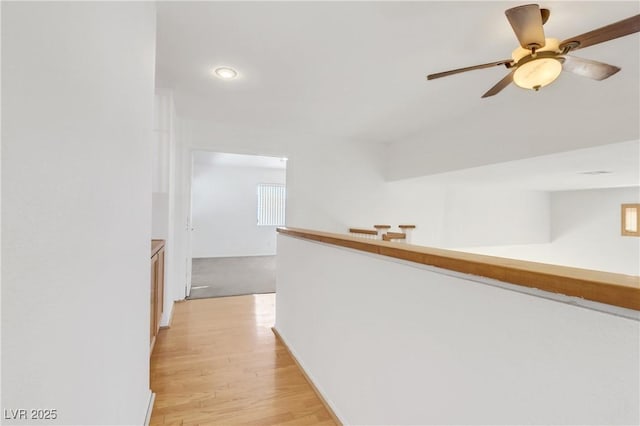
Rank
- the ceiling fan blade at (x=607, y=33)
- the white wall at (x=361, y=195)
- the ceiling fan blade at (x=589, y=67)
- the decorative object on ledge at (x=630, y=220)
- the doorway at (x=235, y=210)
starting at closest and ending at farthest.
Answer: the ceiling fan blade at (x=607, y=33)
the ceiling fan blade at (x=589, y=67)
the white wall at (x=361, y=195)
the decorative object on ledge at (x=630, y=220)
the doorway at (x=235, y=210)

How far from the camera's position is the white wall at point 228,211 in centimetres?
658

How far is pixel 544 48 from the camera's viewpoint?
155cm

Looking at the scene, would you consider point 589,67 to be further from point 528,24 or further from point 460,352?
point 460,352

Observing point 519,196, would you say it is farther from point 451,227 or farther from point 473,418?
point 473,418

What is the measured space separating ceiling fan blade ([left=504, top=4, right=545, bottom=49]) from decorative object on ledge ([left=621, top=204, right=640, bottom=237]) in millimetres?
5081

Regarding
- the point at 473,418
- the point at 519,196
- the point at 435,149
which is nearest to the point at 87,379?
the point at 473,418

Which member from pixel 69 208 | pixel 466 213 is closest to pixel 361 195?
pixel 466 213

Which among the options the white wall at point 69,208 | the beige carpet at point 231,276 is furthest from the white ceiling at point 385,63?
the beige carpet at point 231,276

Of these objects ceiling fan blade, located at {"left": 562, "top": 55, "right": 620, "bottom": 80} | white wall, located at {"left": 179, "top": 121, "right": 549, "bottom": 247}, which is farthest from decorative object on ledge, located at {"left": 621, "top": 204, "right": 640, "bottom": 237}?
ceiling fan blade, located at {"left": 562, "top": 55, "right": 620, "bottom": 80}

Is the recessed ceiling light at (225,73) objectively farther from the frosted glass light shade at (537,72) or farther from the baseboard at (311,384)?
the baseboard at (311,384)

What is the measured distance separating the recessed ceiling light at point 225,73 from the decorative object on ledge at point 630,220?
21.0 feet

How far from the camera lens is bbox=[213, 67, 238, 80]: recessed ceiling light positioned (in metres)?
2.28

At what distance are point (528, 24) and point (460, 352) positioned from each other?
5.22ft

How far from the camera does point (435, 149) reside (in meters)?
3.59
